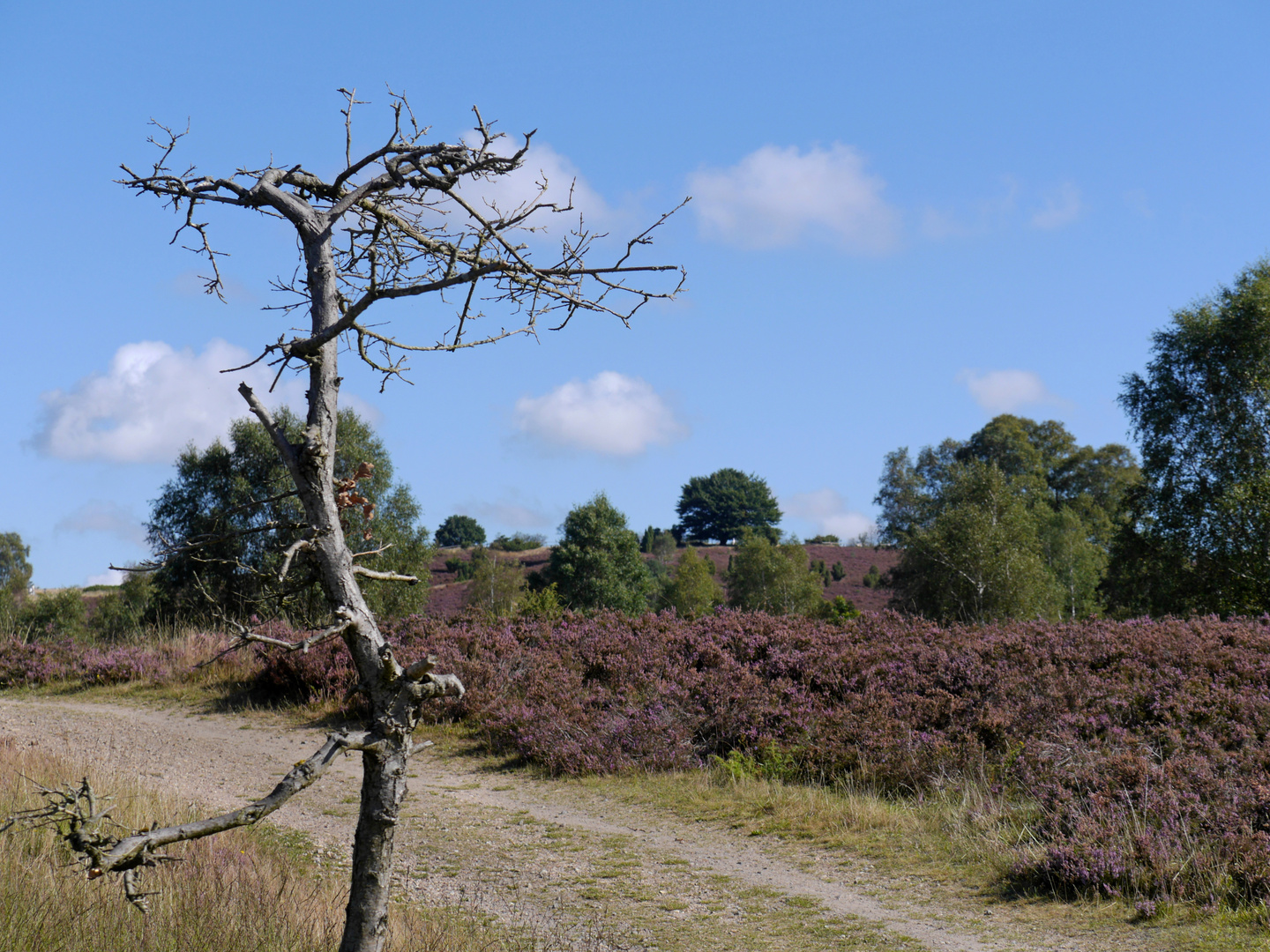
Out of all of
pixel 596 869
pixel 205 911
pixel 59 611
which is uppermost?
pixel 59 611

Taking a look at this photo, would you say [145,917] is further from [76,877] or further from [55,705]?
[55,705]

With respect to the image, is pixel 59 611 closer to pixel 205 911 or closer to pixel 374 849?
pixel 205 911

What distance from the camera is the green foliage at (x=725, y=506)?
278ft

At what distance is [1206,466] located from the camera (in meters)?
28.3

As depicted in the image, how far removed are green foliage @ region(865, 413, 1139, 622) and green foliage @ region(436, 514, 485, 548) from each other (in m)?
33.0

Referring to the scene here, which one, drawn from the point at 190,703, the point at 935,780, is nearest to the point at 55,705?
the point at 190,703

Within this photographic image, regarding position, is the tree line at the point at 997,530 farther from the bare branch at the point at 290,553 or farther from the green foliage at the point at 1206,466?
the bare branch at the point at 290,553

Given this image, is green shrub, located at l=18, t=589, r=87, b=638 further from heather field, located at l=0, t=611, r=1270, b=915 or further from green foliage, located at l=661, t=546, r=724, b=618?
heather field, located at l=0, t=611, r=1270, b=915

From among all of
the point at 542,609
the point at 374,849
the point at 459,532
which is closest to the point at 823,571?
the point at 459,532

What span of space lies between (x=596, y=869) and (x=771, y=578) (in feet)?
141

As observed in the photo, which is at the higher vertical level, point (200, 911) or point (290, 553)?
point (290, 553)

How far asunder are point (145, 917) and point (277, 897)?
667mm

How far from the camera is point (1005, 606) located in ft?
119

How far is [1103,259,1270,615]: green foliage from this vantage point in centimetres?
2650
